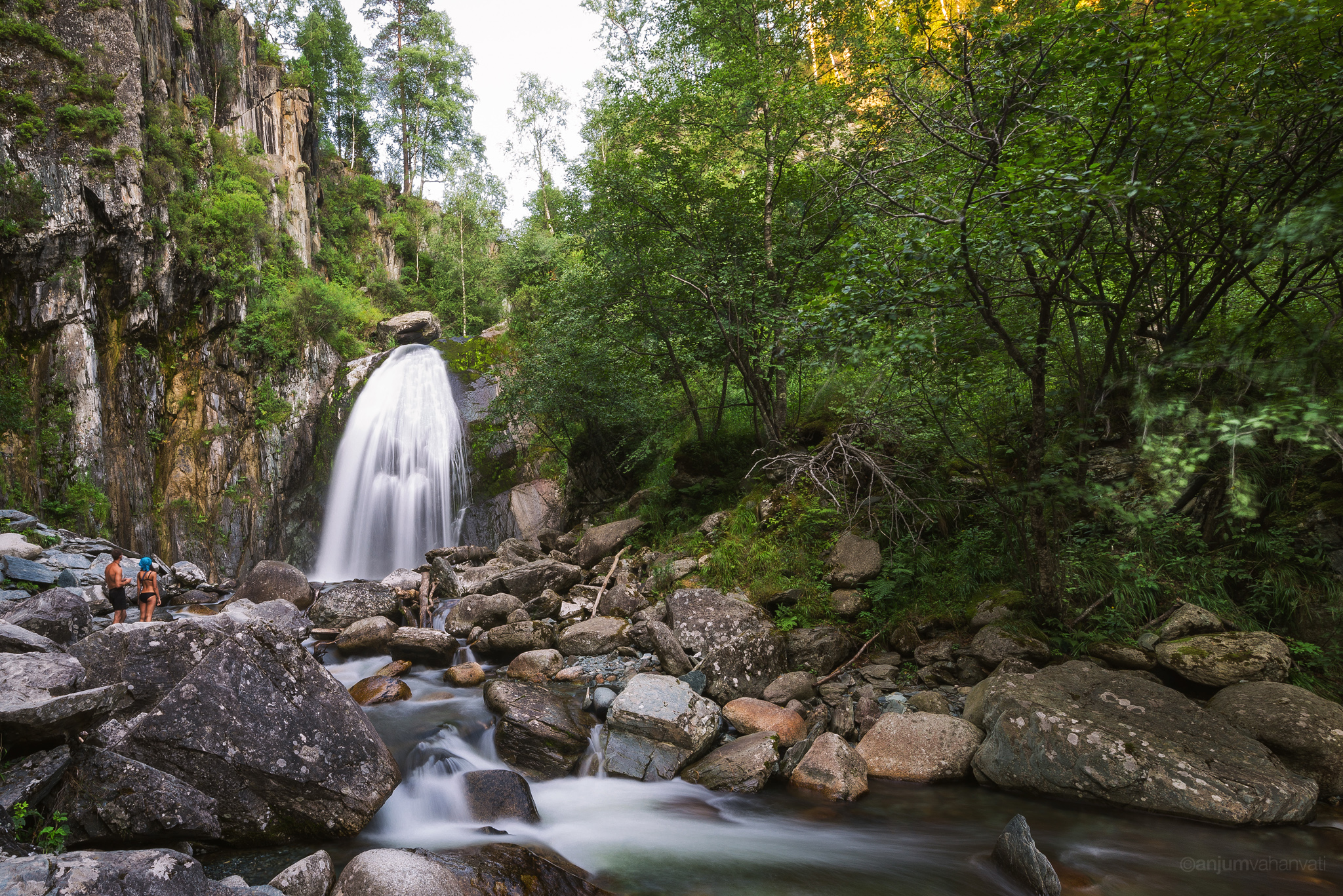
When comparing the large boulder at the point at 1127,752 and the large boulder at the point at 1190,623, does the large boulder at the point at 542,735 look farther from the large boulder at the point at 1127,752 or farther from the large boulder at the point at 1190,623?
the large boulder at the point at 1190,623

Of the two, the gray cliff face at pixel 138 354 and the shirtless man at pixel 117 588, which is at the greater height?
the gray cliff face at pixel 138 354

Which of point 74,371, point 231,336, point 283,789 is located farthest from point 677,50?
point 231,336

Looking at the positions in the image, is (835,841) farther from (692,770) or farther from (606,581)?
(606,581)

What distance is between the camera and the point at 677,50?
10.0m

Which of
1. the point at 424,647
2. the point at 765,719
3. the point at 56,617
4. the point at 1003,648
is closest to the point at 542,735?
the point at 765,719

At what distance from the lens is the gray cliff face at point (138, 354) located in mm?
11836

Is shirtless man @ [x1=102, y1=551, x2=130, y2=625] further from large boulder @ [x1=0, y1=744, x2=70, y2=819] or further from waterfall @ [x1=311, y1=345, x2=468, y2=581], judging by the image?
large boulder @ [x1=0, y1=744, x2=70, y2=819]

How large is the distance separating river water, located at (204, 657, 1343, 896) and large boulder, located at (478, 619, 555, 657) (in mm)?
2598

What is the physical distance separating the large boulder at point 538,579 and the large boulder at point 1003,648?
641 cm

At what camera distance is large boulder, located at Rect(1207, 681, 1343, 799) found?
4340mm

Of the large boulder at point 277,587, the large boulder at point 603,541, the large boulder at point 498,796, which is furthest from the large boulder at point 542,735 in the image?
the large boulder at point 277,587

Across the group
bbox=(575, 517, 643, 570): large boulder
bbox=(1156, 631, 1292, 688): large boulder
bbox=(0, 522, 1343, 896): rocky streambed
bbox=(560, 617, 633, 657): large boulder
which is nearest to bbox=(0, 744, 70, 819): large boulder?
bbox=(0, 522, 1343, 896): rocky streambed

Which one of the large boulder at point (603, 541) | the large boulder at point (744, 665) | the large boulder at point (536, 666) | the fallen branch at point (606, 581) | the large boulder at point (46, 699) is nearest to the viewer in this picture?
the large boulder at point (46, 699)

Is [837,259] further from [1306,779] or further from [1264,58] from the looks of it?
[1306,779]
